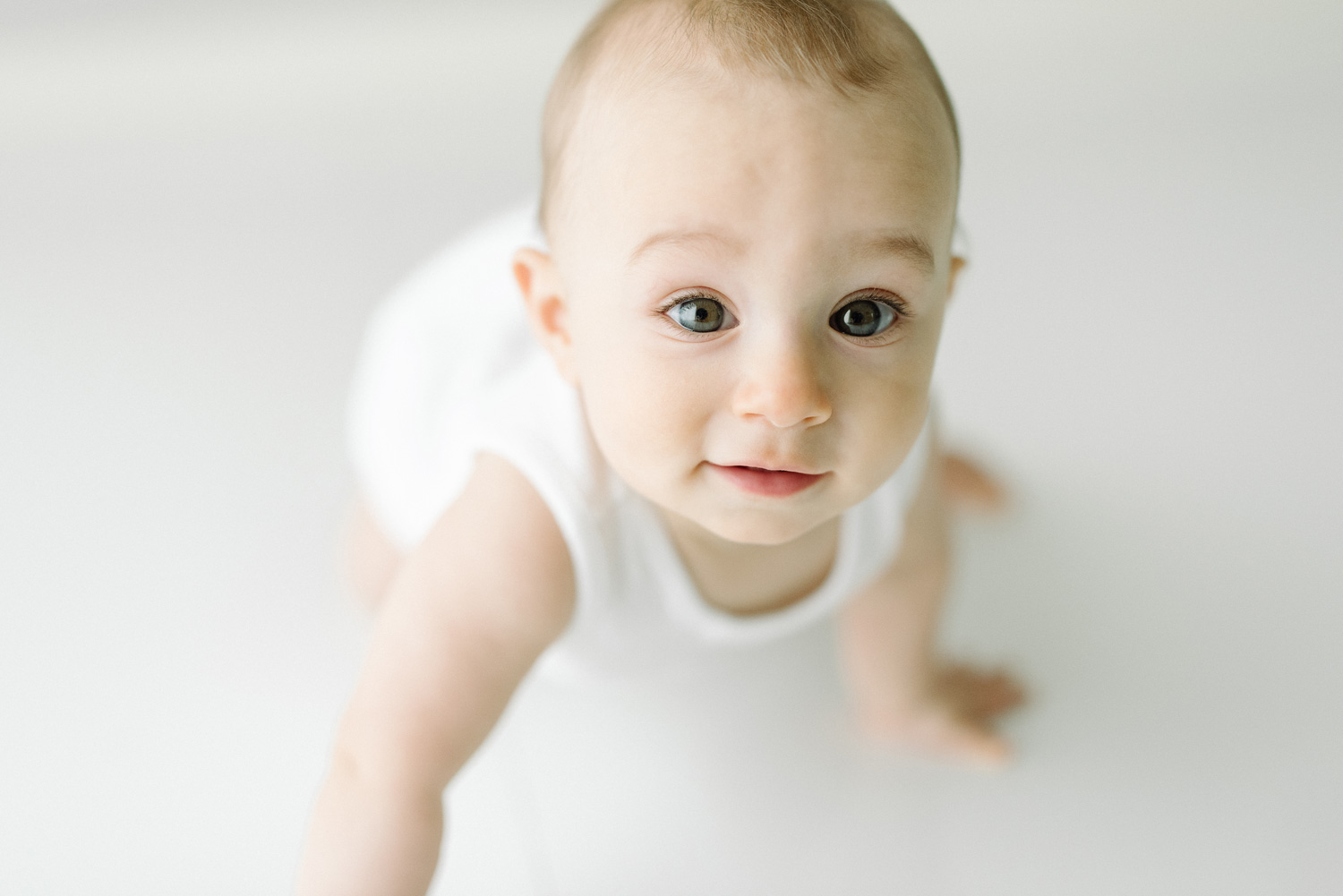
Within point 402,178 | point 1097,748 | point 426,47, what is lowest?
point 1097,748

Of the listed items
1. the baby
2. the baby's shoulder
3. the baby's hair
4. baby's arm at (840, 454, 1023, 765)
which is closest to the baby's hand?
baby's arm at (840, 454, 1023, 765)

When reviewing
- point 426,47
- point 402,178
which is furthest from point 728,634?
point 426,47

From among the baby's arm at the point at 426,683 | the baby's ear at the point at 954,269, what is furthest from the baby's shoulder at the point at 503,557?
the baby's ear at the point at 954,269

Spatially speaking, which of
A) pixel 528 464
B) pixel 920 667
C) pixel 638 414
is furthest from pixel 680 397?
pixel 920 667

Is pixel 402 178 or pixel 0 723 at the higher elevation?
pixel 402 178

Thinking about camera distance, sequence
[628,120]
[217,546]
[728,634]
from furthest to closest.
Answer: [217,546] → [728,634] → [628,120]

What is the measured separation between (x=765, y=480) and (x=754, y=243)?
110 millimetres

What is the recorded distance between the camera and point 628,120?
0.55 m

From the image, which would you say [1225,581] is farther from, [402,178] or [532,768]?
[402,178]

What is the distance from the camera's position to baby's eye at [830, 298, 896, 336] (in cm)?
55

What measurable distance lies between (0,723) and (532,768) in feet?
1.16

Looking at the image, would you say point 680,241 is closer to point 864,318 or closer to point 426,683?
point 864,318

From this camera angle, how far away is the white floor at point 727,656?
838 mm

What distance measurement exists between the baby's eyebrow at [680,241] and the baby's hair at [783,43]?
7 cm
